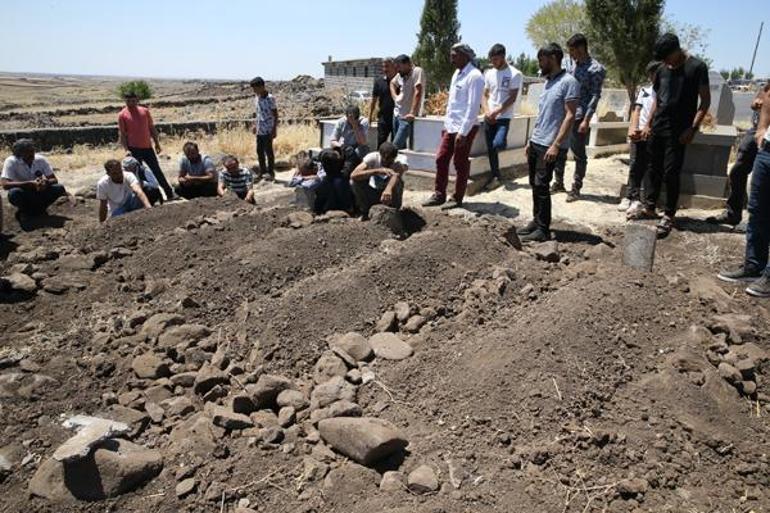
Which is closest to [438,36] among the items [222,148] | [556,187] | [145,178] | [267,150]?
[222,148]

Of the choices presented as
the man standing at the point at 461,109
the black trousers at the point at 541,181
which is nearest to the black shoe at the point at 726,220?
the black trousers at the point at 541,181

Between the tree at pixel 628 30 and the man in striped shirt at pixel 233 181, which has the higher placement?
the tree at pixel 628 30

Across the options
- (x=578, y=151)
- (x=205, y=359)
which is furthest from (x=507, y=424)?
(x=578, y=151)

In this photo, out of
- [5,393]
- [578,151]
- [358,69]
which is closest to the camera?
[5,393]

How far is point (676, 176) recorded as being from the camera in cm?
530

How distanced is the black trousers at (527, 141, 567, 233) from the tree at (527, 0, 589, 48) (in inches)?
1403

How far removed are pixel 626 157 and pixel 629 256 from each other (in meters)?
5.90

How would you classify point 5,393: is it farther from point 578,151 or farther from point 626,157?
point 626,157

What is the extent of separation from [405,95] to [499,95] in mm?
1223

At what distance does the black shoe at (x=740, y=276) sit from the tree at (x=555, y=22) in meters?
36.3

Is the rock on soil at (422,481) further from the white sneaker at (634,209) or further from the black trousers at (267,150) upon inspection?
the black trousers at (267,150)

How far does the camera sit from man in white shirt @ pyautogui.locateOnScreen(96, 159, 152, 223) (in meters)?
6.58

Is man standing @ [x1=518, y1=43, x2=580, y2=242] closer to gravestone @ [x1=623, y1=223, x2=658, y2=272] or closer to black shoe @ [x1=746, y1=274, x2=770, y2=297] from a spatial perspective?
gravestone @ [x1=623, y1=223, x2=658, y2=272]

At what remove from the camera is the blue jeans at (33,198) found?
22.6 ft
